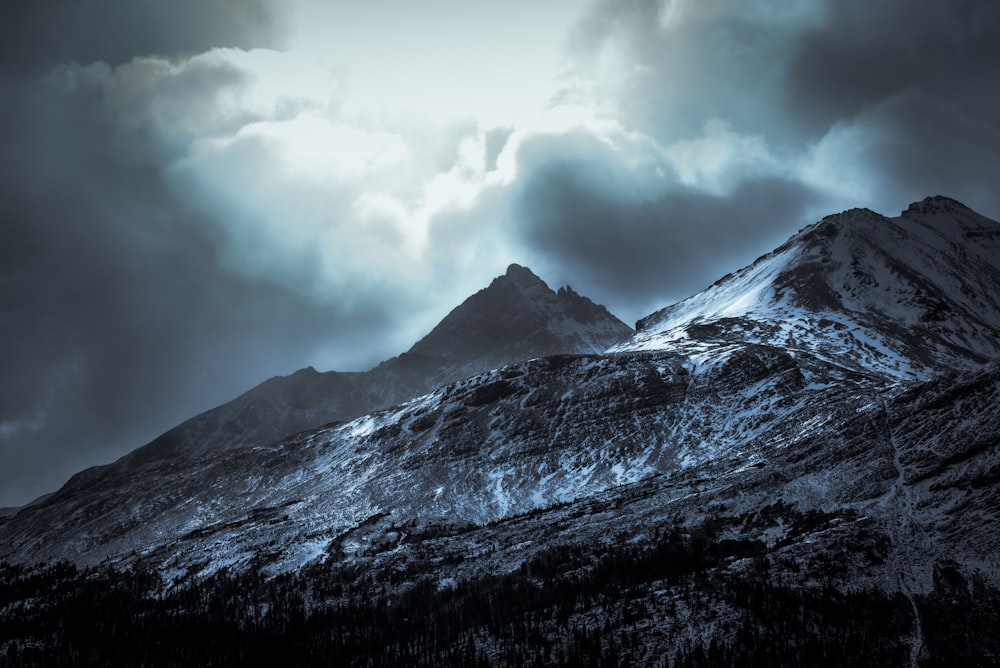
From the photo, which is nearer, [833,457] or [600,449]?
[833,457]

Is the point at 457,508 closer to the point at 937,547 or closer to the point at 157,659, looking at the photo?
the point at 157,659

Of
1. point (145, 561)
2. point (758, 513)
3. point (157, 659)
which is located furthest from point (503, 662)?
point (145, 561)

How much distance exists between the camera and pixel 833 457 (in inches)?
5108

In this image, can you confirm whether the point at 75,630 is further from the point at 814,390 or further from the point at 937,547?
the point at 814,390

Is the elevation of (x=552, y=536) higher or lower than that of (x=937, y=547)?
higher

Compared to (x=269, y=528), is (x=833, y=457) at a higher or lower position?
lower

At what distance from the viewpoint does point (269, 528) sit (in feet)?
605

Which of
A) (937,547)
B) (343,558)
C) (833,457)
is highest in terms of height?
(343,558)

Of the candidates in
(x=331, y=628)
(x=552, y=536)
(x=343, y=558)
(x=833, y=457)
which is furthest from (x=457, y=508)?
(x=833, y=457)

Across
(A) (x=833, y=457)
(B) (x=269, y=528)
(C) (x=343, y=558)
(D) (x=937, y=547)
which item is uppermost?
(B) (x=269, y=528)

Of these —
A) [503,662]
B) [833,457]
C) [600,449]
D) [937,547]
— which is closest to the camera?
[937,547]

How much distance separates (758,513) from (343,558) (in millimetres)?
88686

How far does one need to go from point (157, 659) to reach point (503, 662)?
63463mm

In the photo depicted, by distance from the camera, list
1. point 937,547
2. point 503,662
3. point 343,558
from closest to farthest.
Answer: point 937,547 → point 503,662 → point 343,558
